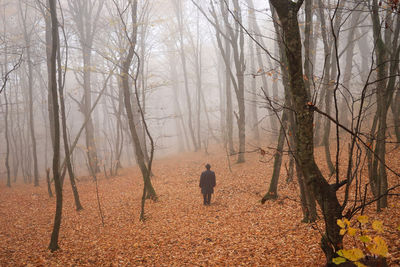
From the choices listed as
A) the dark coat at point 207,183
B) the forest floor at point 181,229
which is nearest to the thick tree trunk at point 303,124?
the forest floor at point 181,229

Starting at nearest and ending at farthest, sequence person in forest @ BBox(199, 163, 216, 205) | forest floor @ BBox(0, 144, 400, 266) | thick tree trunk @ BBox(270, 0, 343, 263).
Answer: thick tree trunk @ BBox(270, 0, 343, 263) → forest floor @ BBox(0, 144, 400, 266) → person in forest @ BBox(199, 163, 216, 205)

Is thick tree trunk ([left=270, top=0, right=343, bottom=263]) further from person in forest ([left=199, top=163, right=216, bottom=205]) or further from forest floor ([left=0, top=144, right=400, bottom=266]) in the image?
person in forest ([left=199, top=163, right=216, bottom=205])

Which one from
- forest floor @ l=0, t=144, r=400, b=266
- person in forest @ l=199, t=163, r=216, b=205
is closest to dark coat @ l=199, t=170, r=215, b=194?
person in forest @ l=199, t=163, r=216, b=205

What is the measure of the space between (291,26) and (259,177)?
8.38 metres

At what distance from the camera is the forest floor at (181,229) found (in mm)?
5051

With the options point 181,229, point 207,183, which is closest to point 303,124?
point 181,229

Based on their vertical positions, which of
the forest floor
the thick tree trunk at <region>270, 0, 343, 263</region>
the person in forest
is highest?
the thick tree trunk at <region>270, 0, 343, 263</region>

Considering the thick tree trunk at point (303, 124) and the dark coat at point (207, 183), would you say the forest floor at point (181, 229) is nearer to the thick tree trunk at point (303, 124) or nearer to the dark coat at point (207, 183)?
the thick tree trunk at point (303, 124)

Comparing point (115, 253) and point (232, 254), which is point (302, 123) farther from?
point (115, 253)

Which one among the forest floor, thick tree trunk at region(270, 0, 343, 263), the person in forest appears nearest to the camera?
thick tree trunk at region(270, 0, 343, 263)

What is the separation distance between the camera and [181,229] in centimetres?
681

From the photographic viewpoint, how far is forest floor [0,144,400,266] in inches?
199

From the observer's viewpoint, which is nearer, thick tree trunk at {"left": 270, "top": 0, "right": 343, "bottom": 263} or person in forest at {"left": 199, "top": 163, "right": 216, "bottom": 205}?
thick tree trunk at {"left": 270, "top": 0, "right": 343, "bottom": 263}

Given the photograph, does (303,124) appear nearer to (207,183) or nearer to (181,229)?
(181,229)
